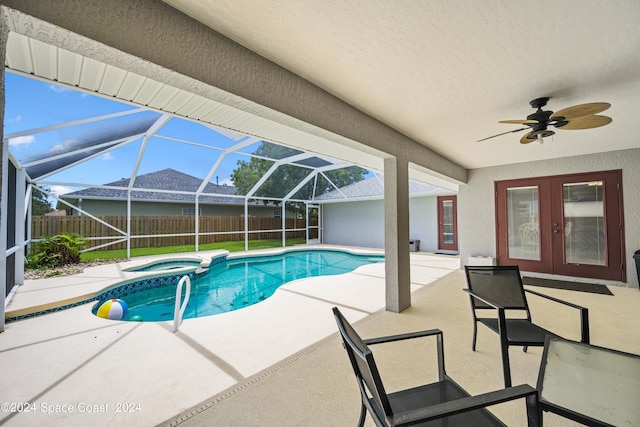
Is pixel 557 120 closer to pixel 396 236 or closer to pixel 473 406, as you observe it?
pixel 396 236

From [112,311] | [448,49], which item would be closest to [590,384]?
[448,49]

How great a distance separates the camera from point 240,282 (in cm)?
795

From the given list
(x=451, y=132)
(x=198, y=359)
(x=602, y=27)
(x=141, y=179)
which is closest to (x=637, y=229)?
(x=451, y=132)

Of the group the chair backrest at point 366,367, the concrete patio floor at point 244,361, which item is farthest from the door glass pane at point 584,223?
the chair backrest at point 366,367

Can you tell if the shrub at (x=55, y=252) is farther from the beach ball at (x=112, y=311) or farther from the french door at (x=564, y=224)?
the french door at (x=564, y=224)

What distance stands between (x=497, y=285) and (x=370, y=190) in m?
9.68

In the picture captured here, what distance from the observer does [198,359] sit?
2.85 meters

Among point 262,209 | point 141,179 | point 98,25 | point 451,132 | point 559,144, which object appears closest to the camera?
point 98,25

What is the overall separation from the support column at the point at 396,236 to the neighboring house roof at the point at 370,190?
6.84 metres

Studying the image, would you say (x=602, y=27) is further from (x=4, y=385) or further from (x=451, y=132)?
(x=4, y=385)

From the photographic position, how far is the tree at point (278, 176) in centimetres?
907

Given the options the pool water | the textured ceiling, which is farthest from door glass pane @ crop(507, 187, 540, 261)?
the pool water

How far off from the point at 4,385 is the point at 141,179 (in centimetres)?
1261

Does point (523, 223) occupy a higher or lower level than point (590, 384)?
higher
